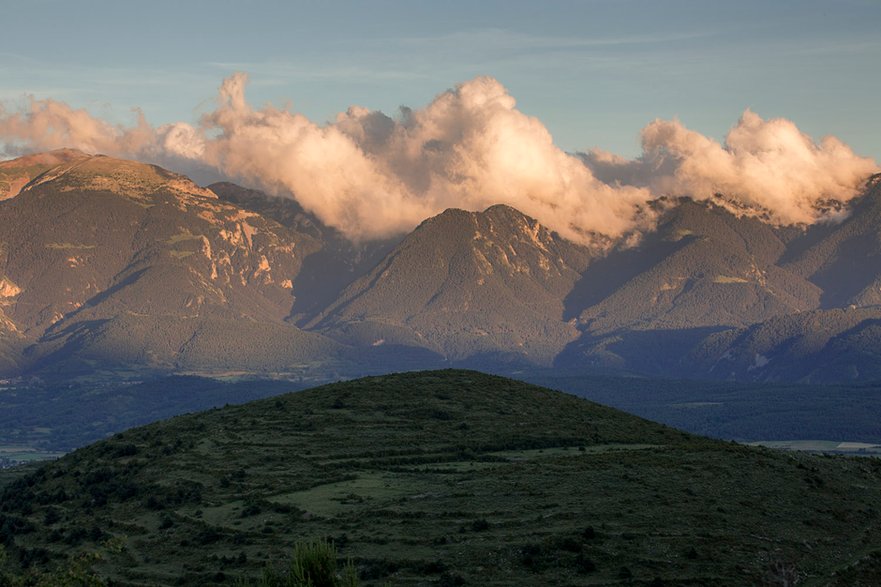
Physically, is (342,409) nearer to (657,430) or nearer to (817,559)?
(657,430)

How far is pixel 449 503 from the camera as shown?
13762 centimetres

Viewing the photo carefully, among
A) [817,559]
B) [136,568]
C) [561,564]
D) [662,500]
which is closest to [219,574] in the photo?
[136,568]

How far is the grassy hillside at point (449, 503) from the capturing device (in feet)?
382

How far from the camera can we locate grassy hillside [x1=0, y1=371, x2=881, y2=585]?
116 meters

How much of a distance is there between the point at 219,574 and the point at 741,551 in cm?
4186

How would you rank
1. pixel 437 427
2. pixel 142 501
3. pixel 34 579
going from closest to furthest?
pixel 34 579, pixel 142 501, pixel 437 427

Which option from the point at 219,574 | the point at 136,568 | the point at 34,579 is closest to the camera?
the point at 34,579

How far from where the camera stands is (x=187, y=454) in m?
173

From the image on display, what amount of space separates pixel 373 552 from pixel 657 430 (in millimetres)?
79890

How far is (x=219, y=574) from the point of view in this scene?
401 ft

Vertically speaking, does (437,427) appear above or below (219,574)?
above

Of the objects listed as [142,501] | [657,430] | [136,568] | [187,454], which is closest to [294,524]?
[136,568]

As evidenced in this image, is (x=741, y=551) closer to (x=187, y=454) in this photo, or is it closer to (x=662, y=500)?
(x=662, y=500)

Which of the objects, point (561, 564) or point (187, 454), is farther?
point (187, 454)
